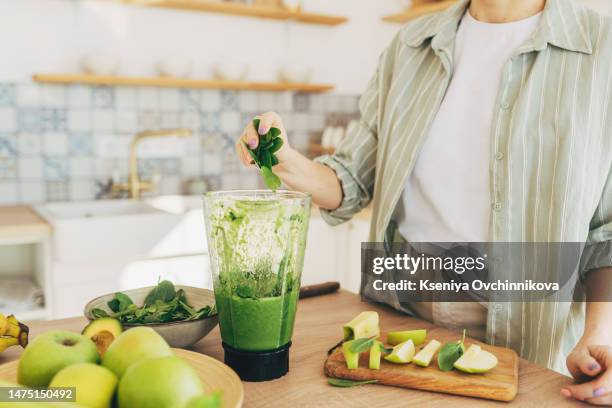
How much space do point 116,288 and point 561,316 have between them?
165 cm

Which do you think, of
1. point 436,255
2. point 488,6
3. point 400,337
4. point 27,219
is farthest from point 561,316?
point 27,219

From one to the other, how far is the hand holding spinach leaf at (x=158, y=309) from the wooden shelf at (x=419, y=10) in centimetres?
219

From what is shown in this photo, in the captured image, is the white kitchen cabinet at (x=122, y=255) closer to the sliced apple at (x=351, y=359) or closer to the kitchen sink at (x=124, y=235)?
Answer: the kitchen sink at (x=124, y=235)

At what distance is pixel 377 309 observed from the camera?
3.86 ft

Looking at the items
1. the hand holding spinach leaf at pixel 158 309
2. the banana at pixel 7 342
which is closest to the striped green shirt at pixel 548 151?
the hand holding spinach leaf at pixel 158 309

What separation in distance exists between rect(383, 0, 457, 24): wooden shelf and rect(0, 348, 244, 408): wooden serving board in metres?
2.35

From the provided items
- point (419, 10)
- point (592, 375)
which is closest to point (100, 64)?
point (419, 10)

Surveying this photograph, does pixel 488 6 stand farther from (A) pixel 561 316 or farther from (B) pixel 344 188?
(A) pixel 561 316

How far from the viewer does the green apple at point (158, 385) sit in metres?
0.57

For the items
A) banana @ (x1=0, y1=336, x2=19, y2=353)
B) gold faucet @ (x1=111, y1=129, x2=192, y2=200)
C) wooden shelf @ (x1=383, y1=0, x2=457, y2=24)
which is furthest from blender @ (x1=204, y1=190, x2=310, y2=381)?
wooden shelf @ (x1=383, y1=0, x2=457, y2=24)

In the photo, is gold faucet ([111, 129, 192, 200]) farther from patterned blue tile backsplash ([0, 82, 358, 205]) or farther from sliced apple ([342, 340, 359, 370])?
sliced apple ([342, 340, 359, 370])

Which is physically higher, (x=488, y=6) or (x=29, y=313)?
(x=488, y=6)

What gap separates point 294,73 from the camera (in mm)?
3039

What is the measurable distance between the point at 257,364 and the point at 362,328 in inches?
7.4
